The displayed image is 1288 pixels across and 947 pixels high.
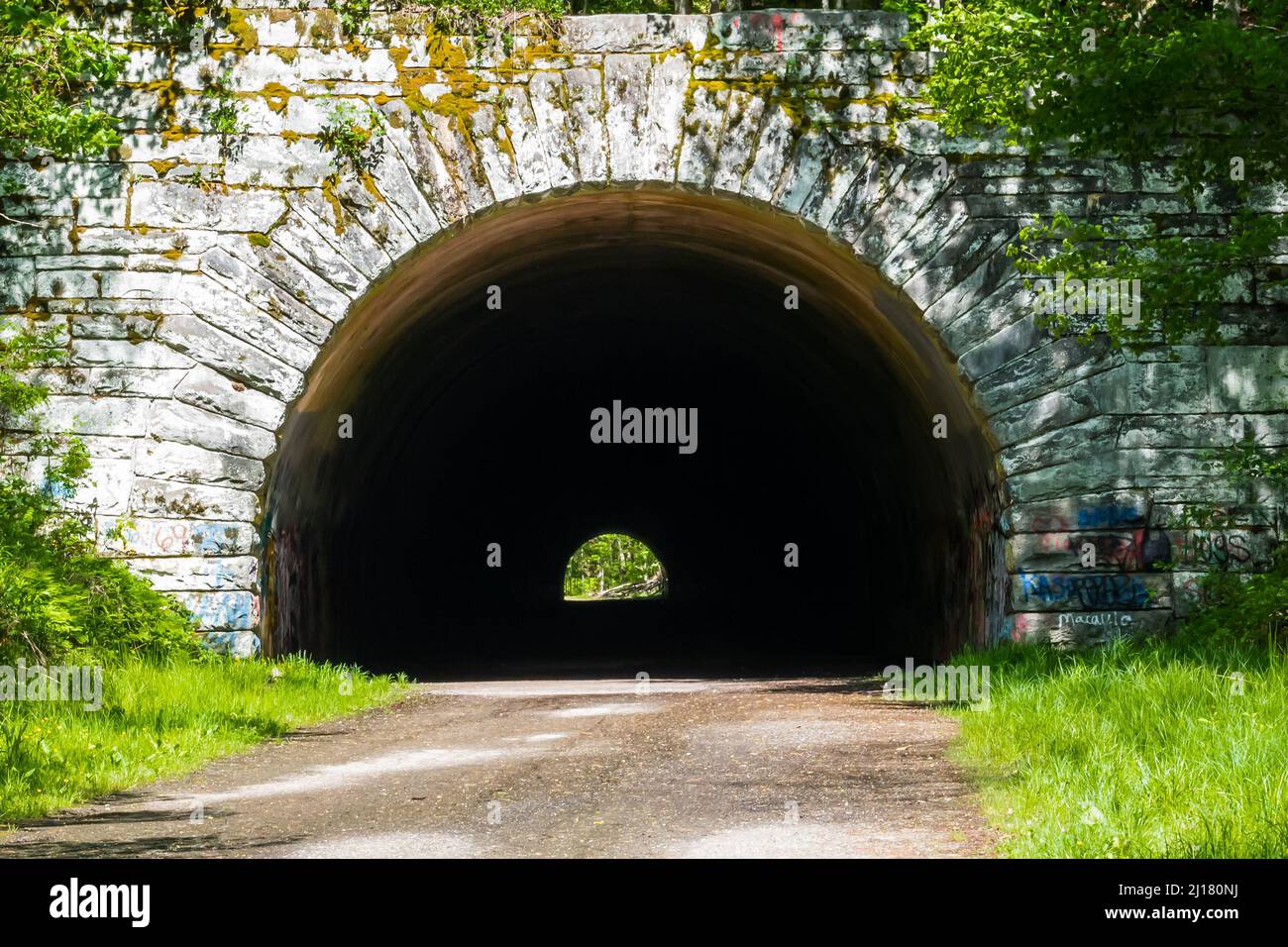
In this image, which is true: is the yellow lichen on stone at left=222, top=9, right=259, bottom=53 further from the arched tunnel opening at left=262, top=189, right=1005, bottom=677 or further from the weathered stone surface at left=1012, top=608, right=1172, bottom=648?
the weathered stone surface at left=1012, top=608, right=1172, bottom=648

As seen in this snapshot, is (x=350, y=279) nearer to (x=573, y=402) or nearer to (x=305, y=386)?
A: (x=305, y=386)

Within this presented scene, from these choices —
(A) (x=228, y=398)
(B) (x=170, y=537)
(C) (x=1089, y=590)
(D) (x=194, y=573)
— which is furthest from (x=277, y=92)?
(C) (x=1089, y=590)

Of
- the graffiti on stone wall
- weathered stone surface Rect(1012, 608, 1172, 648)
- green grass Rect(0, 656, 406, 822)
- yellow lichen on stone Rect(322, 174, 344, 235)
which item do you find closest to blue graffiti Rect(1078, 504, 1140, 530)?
the graffiti on stone wall

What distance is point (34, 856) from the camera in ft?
17.5

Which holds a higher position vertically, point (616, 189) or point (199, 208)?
point (616, 189)

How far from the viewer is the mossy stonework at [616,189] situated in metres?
10.5

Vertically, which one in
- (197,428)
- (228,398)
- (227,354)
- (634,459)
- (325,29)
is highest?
(325,29)

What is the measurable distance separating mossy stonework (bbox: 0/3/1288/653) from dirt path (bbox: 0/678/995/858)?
217 centimetres

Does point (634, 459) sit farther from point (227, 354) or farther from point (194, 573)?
point (194, 573)

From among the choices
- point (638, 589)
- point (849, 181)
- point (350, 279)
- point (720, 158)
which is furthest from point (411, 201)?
point (638, 589)

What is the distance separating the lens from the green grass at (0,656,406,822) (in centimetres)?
683

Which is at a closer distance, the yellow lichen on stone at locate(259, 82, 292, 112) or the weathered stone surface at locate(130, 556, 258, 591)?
the weathered stone surface at locate(130, 556, 258, 591)

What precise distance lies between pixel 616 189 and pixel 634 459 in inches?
587

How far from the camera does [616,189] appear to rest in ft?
35.9
